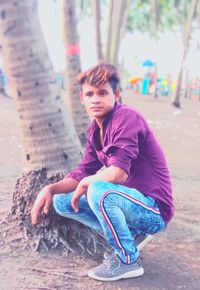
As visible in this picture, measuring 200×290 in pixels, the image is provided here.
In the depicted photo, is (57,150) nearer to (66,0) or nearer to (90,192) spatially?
(90,192)

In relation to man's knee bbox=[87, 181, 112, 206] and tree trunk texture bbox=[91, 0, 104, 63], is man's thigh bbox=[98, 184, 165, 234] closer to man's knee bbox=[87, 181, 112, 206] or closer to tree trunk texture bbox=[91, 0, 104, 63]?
man's knee bbox=[87, 181, 112, 206]

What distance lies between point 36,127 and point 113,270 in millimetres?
1220

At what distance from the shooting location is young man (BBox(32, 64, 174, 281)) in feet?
10.7

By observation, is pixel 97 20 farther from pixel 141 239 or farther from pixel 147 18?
pixel 147 18

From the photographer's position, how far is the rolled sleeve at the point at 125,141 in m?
3.19

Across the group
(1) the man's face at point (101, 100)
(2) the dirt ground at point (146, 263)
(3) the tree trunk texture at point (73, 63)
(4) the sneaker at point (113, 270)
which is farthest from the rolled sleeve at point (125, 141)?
(3) the tree trunk texture at point (73, 63)

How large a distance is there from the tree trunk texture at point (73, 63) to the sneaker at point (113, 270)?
4.27 metres

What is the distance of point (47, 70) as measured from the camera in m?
3.99

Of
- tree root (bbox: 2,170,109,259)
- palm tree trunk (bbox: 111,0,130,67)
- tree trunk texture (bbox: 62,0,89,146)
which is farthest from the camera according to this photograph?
palm tree trunk (bbox: 111,0,130,67)

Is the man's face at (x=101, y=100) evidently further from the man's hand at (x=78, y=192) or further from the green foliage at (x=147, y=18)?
the green foliage at (x=147, y=18)

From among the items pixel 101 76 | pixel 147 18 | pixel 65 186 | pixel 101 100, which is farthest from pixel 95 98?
pixel 147 18

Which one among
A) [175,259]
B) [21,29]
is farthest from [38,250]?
[21,29]

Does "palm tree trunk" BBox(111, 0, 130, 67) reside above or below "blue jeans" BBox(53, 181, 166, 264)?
below

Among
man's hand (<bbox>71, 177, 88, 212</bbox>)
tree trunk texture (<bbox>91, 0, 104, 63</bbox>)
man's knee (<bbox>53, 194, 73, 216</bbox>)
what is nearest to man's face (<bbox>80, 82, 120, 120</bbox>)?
man's hand (<bbox>71, 177, 88, 212</bbox>)
